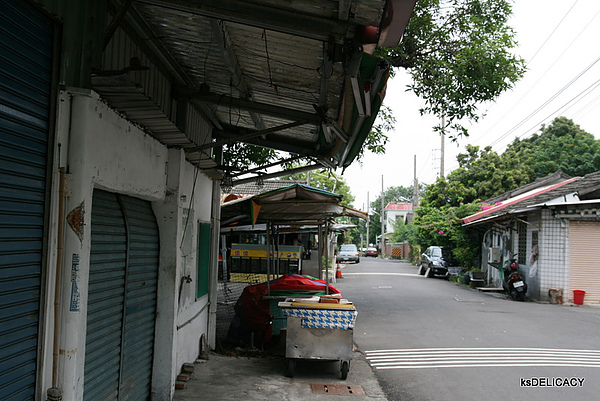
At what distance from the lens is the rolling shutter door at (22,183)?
2.59 meters

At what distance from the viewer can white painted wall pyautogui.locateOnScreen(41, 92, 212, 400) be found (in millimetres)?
3137

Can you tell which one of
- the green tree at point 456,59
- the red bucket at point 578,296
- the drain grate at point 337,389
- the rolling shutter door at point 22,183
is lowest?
the drain grate at point 337,389

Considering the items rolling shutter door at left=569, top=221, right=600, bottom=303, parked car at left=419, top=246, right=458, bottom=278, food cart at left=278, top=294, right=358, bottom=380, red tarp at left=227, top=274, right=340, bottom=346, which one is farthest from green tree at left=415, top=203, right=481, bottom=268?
food cart at left=278, top=294, right=358, bottom=380

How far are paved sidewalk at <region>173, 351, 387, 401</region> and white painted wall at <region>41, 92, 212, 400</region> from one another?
0.41 m

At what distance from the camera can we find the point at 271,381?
6863mm

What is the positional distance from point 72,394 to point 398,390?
4611 millimetres

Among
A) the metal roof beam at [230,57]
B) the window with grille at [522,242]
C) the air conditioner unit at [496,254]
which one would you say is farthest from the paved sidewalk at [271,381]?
the air conditioner unit at [496,254]

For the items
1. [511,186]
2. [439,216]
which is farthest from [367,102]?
[511,186]

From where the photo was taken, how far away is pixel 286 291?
882cm

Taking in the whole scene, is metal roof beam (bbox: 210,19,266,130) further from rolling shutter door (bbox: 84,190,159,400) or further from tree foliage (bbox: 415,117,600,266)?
tree foliage (bbox: 415,117,600,266)

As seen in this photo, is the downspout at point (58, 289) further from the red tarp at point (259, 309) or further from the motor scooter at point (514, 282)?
the motor scooter at point (514, 282)

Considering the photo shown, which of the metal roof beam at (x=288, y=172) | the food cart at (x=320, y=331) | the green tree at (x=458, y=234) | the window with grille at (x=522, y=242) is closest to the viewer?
the food cart at (x=320, y=331)

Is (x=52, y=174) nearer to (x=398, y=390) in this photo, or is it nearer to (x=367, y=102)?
(x=367, y=102)

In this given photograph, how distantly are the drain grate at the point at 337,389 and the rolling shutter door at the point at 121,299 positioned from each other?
7.40ft
